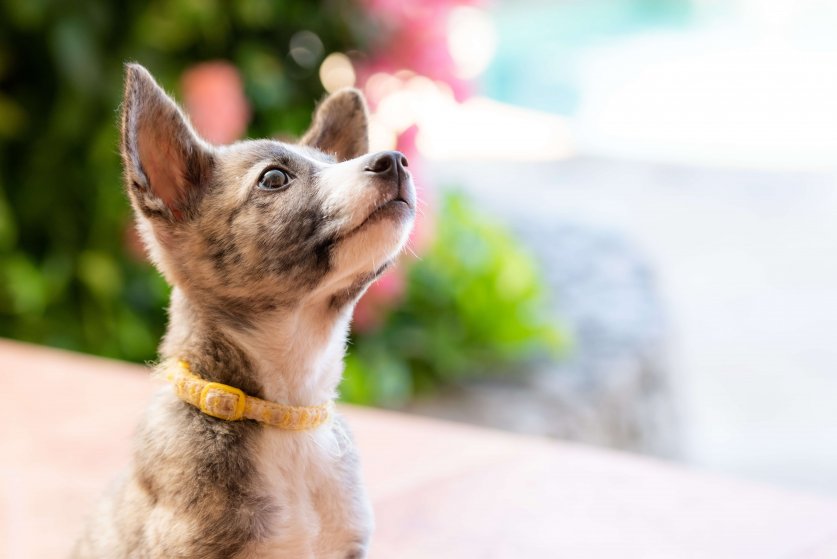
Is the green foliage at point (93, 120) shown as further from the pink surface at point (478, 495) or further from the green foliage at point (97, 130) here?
the pink surface at point (478, 495)

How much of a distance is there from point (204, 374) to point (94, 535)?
0.19 m

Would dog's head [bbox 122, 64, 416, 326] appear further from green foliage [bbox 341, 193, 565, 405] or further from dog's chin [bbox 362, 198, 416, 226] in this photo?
green foliage [bbox 341, 193, 565, 405]

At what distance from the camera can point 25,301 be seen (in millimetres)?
2119

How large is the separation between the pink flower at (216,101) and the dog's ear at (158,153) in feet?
2.99

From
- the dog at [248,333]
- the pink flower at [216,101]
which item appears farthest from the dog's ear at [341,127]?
the pink flower at [216,101]

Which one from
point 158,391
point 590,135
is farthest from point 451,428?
point 590,135

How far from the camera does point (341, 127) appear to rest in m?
1.03

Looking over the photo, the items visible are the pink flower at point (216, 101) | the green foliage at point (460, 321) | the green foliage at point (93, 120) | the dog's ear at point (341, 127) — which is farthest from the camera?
the green foliage at point (460, 321)

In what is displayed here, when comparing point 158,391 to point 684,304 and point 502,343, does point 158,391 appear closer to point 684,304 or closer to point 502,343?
point 502,343

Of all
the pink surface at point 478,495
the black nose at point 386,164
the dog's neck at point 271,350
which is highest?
the black nose at point 386,164

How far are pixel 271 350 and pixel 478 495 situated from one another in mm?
729

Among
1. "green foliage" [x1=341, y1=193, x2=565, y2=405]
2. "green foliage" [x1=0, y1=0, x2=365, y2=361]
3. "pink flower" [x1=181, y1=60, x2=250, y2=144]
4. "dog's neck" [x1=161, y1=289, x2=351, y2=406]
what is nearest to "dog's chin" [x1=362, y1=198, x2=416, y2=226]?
"dog's neck" [x1=161, y1=289, x2=351, y2=406]

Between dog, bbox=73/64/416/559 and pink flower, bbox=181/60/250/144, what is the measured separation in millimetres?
931

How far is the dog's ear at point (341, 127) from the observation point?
3.33 feet
